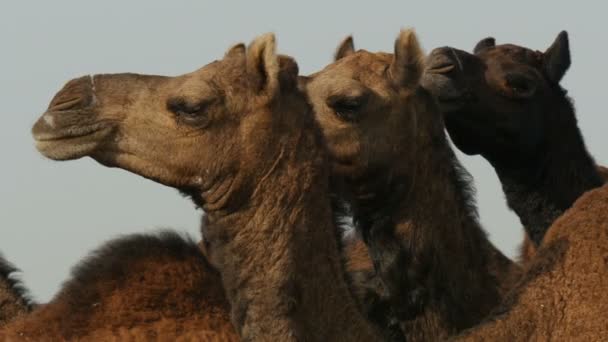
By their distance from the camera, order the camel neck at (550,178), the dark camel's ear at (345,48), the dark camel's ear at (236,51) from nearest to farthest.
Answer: the dark camel's ear at (236,51), the dark camel's ear at (345,48), the camel neck at (550,178)

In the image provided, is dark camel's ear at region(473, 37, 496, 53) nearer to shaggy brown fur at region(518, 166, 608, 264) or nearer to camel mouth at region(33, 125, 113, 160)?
shaggy brown fur at region(518, 166, 608, 264)

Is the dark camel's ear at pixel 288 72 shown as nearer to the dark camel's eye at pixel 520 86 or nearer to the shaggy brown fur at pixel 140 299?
the shaggy brown fur at pixel 140 299

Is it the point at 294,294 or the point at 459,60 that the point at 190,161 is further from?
the point at 459,60

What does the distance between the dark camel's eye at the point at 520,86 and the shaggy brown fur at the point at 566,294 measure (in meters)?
2.89

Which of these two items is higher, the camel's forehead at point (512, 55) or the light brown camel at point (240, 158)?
the camel's forehead at point (512, 55)

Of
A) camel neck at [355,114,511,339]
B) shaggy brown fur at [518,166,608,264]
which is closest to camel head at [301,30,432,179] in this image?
camel neck at [355,114,511,339]

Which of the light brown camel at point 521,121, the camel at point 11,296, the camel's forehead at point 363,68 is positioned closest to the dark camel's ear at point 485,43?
the light brown camel at point 521,121

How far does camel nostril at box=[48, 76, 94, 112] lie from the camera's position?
5.93 meters

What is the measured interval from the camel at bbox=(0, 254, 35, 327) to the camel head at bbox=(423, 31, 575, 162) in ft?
8.58

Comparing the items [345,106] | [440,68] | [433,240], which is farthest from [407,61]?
[433,240]

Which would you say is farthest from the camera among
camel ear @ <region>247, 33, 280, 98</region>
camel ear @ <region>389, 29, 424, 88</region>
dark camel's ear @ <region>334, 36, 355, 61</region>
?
dark camel's ear @ <region>334, 36, 355, 61</region>

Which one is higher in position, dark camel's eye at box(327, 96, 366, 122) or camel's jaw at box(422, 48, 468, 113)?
camel's jaw at box(422, 48, 468, 113)

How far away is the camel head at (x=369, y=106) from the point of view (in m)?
7.30

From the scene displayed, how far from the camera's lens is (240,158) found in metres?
5.89
